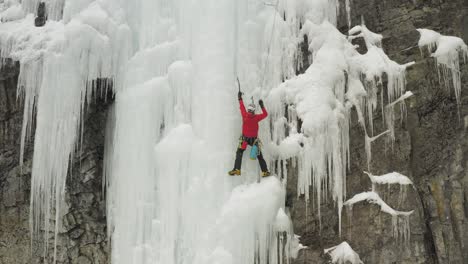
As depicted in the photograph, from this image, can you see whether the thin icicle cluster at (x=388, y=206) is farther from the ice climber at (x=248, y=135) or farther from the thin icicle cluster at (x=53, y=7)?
the thin icicle cluster at (x=53, y=7)

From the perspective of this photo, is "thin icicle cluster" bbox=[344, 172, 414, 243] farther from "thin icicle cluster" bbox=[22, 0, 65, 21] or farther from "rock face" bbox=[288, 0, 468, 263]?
"thin icicle cluster" bbox=[22, 0, 65, 21]

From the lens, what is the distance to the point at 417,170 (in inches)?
309

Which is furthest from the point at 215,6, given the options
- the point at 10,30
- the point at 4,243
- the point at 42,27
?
the point at 4,243

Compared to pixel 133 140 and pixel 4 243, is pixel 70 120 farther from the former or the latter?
pixel 4 243

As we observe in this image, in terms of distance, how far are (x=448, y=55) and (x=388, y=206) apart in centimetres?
245

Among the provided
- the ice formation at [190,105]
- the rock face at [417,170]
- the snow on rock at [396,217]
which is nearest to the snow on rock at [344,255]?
the rock face at [417,170]

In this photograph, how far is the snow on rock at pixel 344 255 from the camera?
762cm

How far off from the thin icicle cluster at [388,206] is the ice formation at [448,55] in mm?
1529

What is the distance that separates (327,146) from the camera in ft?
26.1

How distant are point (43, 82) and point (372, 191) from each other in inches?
213

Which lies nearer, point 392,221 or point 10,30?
point 392,221

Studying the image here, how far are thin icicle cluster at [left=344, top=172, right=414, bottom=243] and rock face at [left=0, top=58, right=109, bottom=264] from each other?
413 cm

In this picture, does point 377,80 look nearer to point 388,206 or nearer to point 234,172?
point 388,206

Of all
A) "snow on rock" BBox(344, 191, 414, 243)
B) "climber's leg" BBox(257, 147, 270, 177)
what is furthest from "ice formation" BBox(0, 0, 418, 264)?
"snow on rock" BBox(344, 191, 414, 243)
